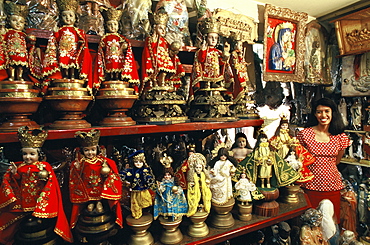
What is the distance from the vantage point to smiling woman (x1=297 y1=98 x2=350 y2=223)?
7.54ft

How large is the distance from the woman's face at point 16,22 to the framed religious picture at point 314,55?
8.91ft

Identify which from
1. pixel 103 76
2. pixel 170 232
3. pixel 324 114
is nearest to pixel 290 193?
pixel 324 114

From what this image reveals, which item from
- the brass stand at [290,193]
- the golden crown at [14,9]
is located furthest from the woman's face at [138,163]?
the brass stand at [290,193]

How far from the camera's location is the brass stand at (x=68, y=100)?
123cm

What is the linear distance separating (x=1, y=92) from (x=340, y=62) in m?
3.49

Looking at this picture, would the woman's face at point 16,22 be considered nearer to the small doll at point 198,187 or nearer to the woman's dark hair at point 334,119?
the small doll at point 198,187

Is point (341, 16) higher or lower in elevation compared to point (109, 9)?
higher

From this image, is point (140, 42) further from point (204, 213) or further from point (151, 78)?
point (204, 213)

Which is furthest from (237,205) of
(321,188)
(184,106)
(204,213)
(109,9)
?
(109,9)

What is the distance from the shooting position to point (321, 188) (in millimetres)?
2352

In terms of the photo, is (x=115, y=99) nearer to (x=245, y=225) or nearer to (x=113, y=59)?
(x=113, y=59)

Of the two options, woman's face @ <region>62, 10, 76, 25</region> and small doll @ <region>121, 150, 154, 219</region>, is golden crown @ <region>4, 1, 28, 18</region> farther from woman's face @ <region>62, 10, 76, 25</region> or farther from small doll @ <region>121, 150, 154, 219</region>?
small doll @ <region>121, 150, 154, 219</region>

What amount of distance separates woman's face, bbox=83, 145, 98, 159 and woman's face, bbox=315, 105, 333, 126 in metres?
1.96

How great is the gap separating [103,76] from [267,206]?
132 centimetres
